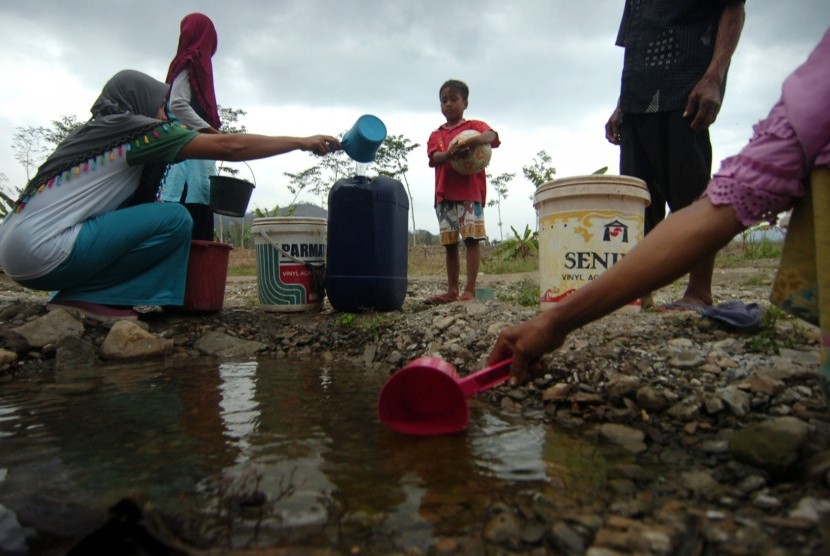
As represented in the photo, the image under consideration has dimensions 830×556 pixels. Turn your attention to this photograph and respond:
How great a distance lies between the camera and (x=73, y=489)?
1.11 meters

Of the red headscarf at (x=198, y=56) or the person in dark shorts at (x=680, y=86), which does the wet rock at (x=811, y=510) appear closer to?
the person in dark shorts at (x=680, y=86)

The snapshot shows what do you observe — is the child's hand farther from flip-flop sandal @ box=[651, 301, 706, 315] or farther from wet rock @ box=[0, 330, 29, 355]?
wet rock @ box=[0, 330, 29, 355]

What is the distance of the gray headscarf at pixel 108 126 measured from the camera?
8.87 feet

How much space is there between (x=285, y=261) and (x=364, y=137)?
1.06 metres

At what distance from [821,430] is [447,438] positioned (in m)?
0.99

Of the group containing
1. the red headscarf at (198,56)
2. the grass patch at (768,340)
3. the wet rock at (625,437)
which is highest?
the red headscarf at (198,56)

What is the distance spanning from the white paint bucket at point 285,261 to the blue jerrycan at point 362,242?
0.96 feet

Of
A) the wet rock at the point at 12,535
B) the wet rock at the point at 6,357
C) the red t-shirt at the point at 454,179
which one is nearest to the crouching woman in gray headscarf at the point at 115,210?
the wet rock at the point at 6,357

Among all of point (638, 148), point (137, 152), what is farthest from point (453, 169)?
point (137, 152)

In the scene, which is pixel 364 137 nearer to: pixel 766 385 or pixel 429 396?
pixel 429 396

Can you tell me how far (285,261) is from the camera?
3359 millimetres

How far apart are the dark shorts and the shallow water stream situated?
160 cm

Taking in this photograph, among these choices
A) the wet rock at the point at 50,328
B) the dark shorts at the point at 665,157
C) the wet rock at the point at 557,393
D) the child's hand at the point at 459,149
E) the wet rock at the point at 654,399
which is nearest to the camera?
the wet rock at the point at 654,399

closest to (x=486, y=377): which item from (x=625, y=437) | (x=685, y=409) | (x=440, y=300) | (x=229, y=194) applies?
Answer: (x=625, y=437)
